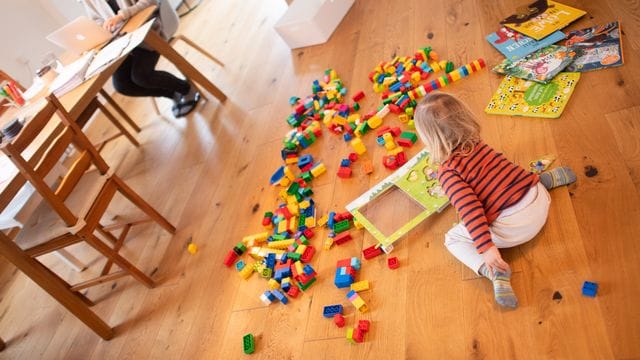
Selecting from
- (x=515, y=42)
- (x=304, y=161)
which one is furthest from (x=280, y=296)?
(x=515, y=42)

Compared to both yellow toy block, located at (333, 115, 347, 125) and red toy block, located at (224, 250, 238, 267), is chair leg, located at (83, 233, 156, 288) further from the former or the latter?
yellow toy block, located at (333, 115, 347, 125)

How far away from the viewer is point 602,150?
5.19 ft

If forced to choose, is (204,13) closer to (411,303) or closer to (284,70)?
(284,70)

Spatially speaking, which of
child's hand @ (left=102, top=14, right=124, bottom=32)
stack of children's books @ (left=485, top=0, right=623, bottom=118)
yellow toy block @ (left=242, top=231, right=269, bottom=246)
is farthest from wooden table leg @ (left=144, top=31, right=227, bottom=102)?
stack of children's books @ (left=485, top=0, right=623, bottom=118)

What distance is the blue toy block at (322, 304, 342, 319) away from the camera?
5.23 feet

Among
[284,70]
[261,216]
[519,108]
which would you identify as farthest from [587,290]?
[284,70]

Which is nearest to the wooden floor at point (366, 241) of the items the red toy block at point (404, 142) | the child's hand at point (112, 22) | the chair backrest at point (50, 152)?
the red toy block at point (404, 142)

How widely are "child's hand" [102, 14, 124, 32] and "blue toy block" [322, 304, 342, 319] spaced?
7.35ft

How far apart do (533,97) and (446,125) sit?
2.50 ft

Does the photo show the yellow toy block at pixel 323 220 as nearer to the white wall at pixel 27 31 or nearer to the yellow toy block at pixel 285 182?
the yellow toy block at pixel 285 182

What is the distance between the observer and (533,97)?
6.15 feet

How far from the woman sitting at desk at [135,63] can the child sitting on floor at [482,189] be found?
2.07 meters

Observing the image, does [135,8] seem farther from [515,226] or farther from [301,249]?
[515,226]

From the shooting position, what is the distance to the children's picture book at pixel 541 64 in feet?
6.18
